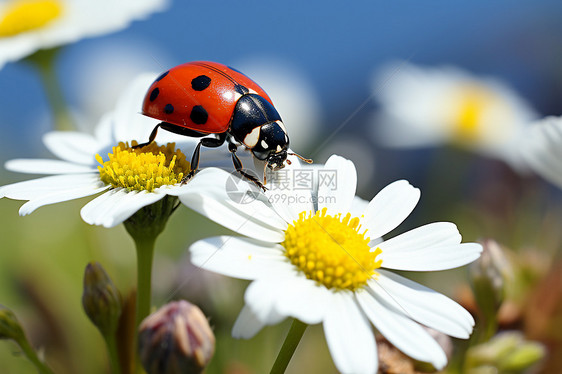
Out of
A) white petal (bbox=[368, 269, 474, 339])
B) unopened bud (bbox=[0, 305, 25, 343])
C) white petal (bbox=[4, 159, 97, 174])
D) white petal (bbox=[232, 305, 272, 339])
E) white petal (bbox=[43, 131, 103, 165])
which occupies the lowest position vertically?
unopened bud (bbox=[0, 305, 25, 343])

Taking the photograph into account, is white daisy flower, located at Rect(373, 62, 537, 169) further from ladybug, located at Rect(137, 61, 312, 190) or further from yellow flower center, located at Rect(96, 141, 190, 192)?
A: yellow flower center, located at Rect(96, 141, 190, 192)

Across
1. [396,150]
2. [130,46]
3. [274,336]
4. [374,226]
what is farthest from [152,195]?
[130,46]

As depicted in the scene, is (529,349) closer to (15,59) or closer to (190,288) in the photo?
(190,288)

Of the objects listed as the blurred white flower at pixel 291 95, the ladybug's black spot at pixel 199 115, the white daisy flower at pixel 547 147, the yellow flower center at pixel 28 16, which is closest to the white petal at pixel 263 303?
the ladybug's black spot at pixel 199 115

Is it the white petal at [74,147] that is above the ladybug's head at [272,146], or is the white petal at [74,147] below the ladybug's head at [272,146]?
below

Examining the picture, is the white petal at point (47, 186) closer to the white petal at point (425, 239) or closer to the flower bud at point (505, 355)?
the white petal at point (425, 239)

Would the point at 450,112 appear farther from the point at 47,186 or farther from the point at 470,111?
the point at 47,186

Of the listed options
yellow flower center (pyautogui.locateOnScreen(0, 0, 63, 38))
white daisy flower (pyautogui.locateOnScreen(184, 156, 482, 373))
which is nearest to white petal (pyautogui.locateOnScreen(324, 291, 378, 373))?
white daisy flower (pyautogui.locateOnScreen(184, 156, 482, 373))
